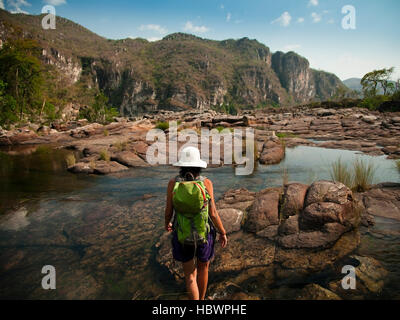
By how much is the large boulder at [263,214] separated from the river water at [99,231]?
1.57 metres

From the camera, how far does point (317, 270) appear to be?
3.45 m

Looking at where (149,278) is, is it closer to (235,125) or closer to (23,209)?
(23,209)

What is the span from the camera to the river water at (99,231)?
137 inches

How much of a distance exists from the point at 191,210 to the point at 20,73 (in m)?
42.4

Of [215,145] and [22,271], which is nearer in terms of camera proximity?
[22,271]

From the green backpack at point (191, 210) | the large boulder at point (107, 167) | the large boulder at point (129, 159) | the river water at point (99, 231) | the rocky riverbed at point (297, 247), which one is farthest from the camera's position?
the large boulder at point (129, 159)

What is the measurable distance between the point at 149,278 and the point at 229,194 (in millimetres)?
3785

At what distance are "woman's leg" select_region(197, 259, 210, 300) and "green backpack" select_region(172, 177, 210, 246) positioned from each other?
412 millimetres

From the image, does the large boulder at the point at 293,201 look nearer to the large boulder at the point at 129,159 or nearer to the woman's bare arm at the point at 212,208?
the woman's bare arm at the point at 212,208

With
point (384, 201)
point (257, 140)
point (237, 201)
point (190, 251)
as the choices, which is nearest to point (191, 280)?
point (190, 251)

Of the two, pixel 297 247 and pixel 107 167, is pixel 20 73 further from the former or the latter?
pixel 297 247

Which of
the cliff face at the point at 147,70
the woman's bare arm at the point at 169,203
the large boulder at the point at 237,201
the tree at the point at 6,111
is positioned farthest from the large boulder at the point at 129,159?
the cliff face at the point at 147,70
